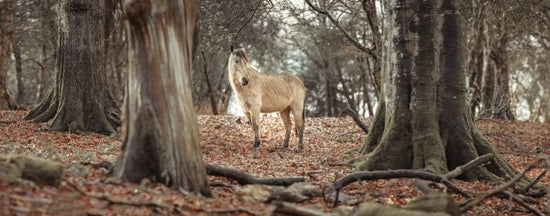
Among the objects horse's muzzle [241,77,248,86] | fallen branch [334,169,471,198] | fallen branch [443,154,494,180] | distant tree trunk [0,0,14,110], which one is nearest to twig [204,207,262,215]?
fallen branch [334,169,471,198]

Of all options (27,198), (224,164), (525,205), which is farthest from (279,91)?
(27,198)

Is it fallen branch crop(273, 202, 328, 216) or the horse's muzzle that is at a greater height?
the horse's muzzle

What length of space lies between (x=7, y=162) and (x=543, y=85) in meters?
38.7

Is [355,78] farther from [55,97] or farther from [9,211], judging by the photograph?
[9,211]

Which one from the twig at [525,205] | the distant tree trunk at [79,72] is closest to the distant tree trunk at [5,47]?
the distant tree trunk at [79,72]

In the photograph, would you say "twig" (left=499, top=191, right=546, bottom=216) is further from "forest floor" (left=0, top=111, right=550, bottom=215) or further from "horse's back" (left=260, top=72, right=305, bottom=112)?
"horse's back" (left=260, top=72, right=305, bottom=112)

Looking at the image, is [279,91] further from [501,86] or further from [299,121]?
[501,86]

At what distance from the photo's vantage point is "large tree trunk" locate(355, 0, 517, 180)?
1016 centimetres

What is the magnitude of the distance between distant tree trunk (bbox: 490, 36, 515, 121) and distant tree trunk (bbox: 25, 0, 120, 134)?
1211cm

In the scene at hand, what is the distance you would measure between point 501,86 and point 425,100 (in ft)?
40.2

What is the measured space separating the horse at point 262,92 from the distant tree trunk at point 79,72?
9.20 ft

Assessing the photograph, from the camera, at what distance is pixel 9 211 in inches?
215

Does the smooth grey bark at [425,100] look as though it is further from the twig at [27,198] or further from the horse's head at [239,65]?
the twig at [27,198]

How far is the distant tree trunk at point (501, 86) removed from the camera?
20438 millimetres
